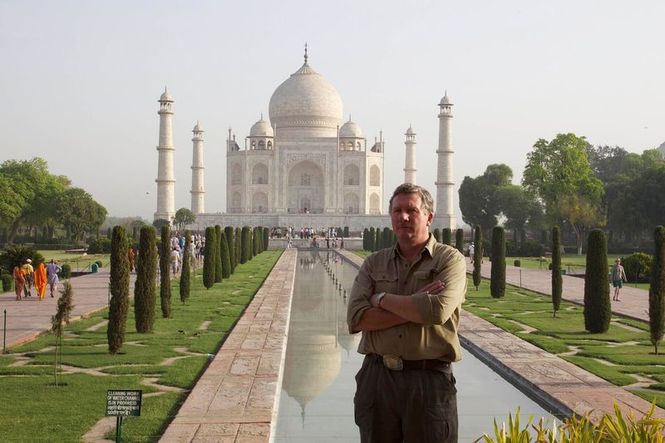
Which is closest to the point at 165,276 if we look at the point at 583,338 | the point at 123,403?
the point at 583,338

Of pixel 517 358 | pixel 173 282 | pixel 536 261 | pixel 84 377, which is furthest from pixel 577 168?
pixel 84 377

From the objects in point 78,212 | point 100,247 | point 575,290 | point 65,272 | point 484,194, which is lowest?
point 575,290

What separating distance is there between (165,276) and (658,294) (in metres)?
5.14

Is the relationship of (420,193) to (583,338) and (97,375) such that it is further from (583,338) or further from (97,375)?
(583,338)

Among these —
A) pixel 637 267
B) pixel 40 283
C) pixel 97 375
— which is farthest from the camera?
pixel 637 267

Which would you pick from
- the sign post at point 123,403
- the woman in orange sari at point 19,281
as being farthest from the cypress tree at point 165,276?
the sign post at point 123,403

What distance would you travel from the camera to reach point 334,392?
19.0 feet

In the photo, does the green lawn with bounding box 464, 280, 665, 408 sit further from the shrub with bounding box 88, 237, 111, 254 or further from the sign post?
the shrub with bounding box 88, 237, 111, 254

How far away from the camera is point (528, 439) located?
2688 millimetres

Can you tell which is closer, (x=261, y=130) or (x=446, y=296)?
(x=446, y=296)

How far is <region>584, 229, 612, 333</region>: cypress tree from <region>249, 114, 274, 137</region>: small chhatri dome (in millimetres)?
40123

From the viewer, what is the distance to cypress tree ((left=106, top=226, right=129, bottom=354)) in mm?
7305

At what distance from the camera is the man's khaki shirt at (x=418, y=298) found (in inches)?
105

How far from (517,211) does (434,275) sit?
37755 mm
